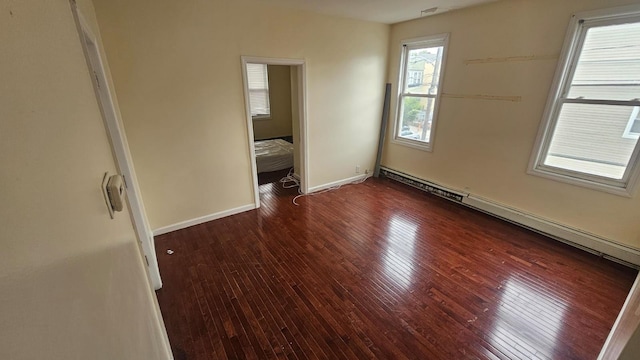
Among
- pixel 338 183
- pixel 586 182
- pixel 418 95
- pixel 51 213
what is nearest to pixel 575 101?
pixel 586 182

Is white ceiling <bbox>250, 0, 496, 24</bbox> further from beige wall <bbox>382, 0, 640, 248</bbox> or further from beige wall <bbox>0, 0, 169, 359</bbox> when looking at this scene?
beige wall <bbox>0, 0, 169, 359</bbox>

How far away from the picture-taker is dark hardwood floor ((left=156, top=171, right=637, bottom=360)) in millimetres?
1810

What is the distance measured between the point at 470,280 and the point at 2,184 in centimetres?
287

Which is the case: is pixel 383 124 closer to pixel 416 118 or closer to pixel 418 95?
pixel 416 118

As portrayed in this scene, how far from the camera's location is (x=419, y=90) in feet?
13.8

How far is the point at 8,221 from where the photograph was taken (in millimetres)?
329

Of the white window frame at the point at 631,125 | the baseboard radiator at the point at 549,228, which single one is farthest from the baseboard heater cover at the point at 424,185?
the white window frame at the point at 631,125

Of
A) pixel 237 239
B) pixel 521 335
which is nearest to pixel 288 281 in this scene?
pixel 237 239

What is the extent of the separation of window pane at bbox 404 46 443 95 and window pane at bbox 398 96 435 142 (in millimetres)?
147

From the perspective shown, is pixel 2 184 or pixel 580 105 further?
pixel 580 105

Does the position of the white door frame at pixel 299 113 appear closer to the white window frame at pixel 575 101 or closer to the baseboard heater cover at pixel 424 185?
the baseboard heater cover at pixel 424 185

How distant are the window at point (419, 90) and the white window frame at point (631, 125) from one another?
1945mm

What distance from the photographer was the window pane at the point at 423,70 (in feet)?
12.7

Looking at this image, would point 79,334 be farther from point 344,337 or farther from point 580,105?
point 580,105
